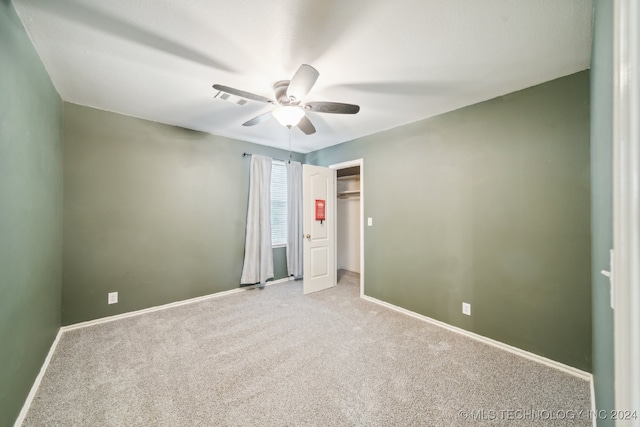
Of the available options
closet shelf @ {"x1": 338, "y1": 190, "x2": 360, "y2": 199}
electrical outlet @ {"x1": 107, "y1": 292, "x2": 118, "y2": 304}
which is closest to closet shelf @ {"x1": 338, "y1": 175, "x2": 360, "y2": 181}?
closet shelf @ {"x1": 338, "y1": 190, "x2": 360, "y2": 199}

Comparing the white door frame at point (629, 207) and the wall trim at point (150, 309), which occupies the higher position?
the white door frame at point (629, 207)

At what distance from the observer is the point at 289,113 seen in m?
2.11

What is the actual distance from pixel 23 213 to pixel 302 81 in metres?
2.05

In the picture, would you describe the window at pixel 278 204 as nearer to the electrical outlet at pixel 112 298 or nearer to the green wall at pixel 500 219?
the green wall at pixel 500 219

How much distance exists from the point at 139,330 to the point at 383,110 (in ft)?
11.8

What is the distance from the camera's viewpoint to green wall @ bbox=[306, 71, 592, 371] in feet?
6.56

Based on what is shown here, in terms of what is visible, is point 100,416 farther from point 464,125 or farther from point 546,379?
point 464,125

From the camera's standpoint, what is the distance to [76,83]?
2.22 m

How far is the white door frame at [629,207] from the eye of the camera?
16.6 inches

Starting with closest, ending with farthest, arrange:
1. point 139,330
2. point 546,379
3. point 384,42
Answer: point 384,42
point 546,379
point 139,330

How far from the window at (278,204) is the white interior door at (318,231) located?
76 cm

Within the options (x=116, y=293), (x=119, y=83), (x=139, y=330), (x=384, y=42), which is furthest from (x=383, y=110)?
(x=116, y=293)

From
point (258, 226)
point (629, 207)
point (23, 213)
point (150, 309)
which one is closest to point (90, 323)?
point (150, 309)

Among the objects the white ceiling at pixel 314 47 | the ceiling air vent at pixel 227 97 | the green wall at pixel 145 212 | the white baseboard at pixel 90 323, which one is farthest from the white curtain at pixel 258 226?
the ceiling air vent at pixel 227 97
